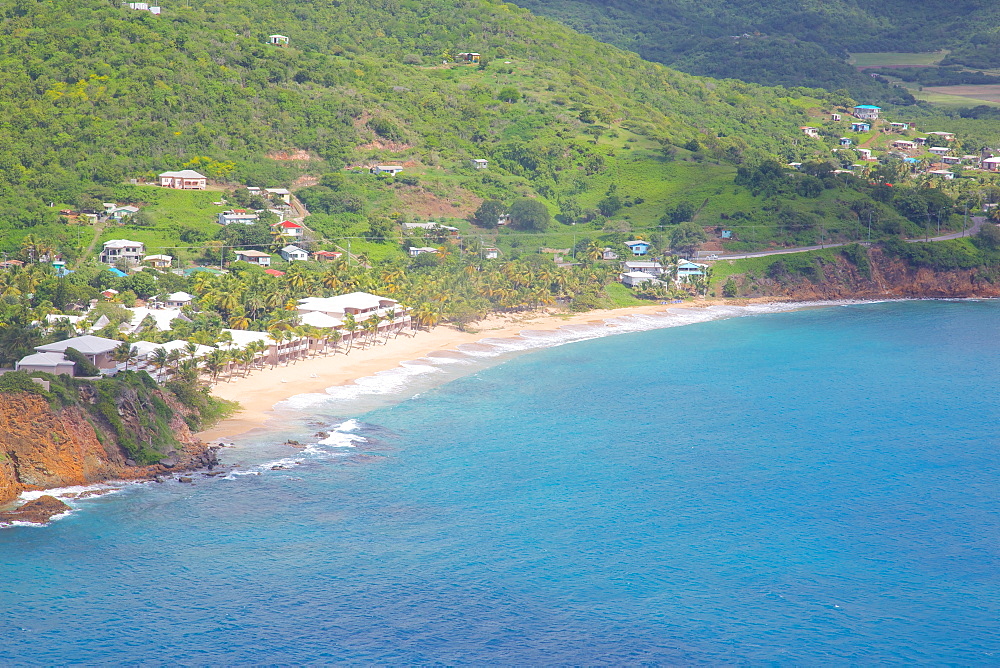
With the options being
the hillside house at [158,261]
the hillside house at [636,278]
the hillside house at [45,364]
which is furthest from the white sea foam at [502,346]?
the hillside house at [158,261]

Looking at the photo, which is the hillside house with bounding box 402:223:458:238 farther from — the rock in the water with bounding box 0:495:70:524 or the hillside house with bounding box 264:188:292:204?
the rock in the water with bounding box 0:495:70:524

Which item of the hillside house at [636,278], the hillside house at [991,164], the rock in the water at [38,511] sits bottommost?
the rock in the water at [38,511]

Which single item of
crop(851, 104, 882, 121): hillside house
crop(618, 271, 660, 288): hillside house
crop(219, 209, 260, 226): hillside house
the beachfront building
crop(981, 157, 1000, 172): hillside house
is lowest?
crop(618, 271, 660, 288): hillside house

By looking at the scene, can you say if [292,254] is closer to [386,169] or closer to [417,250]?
[417,250]

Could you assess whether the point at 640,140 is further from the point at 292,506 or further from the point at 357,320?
the point at 292,506

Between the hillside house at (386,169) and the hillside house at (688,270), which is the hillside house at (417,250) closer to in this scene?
the hillside house at (386,169)

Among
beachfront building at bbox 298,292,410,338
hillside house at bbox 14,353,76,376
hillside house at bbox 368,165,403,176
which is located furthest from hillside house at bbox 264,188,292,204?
hillside house at bbox 14,353,76,376
